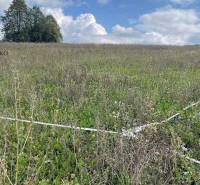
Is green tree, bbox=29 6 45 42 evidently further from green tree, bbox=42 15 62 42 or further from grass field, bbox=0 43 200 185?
grass field, bbox=0 43 200 185

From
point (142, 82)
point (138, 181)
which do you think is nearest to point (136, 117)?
point (138, 181)

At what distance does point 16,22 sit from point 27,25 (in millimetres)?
2851

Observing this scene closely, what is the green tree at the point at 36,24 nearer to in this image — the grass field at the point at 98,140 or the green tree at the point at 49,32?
the green tree at the point at 49,32

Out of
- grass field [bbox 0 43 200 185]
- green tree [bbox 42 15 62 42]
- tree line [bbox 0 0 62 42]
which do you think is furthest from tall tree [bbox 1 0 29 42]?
grass field [bbox 0 43 200 185]

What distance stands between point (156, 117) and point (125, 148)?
64.1 inches

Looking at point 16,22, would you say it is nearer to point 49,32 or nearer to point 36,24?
point 36,24

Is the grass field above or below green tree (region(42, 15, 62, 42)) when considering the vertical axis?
below

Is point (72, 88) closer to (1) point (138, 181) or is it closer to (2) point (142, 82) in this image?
(2) point (142, 82)

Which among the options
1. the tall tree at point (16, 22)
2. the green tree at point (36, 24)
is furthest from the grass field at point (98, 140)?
the tall tree at point (16, 22)

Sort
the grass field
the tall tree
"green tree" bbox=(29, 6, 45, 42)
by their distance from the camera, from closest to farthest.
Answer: the grass field < "green tree" bbox=(29, 6, 45, 42) < the tall tree

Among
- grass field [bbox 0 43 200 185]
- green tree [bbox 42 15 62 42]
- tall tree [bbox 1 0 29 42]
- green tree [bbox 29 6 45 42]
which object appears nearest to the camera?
grass field [bbox 0 43 200 185]

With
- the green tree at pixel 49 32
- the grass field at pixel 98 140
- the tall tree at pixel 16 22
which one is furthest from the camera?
the tall tree at pixel 16 22

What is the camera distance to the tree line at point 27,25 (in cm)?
7331

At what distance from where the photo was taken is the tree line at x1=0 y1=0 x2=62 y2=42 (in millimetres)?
73312
